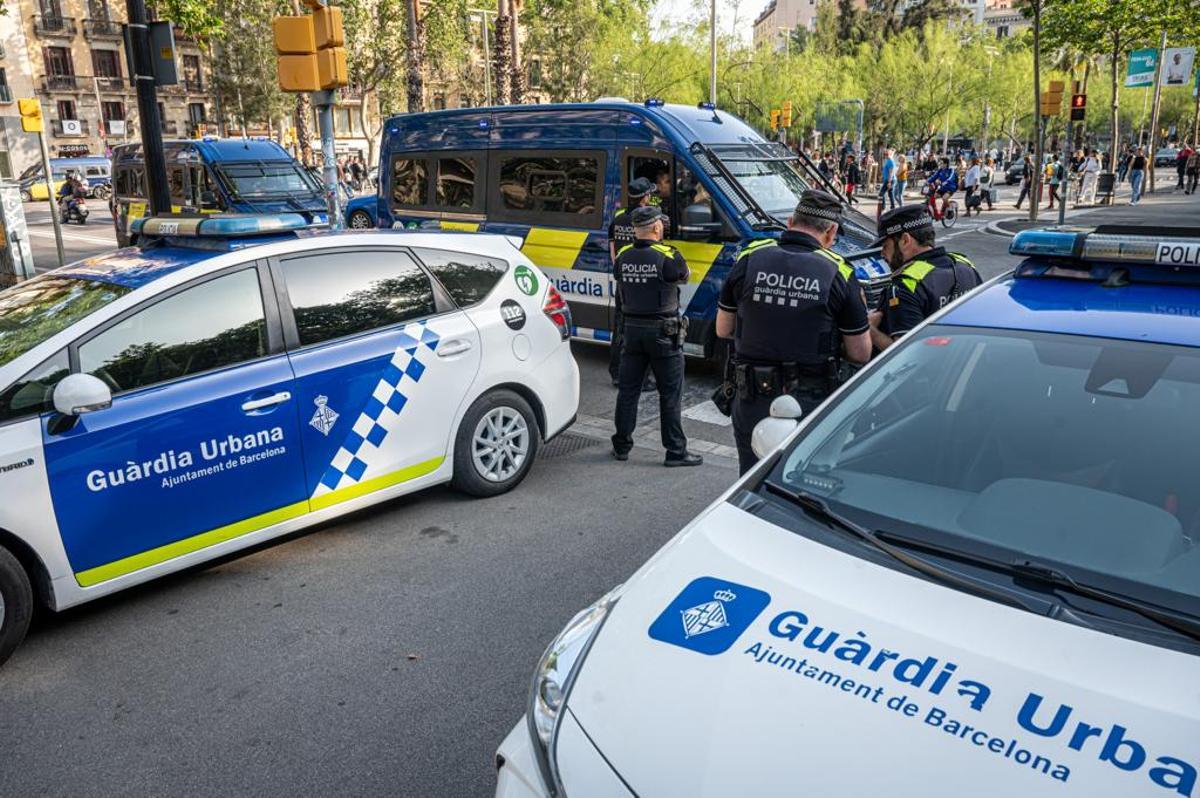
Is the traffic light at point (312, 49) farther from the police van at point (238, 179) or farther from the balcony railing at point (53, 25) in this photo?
the balcony railing at point (53, 25)

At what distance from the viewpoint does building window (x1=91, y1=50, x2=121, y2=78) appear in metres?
59.7

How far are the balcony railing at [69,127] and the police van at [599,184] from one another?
53591mm

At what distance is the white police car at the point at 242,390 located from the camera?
3.80 meters

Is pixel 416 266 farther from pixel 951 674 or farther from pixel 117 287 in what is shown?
pixel 951 674

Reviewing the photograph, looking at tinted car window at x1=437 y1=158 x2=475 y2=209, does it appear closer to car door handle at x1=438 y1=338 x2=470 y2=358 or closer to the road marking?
car door handle at x1=438 y1=338 x2=470 y2=358

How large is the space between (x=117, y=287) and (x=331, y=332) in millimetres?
981

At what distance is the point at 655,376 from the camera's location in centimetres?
626

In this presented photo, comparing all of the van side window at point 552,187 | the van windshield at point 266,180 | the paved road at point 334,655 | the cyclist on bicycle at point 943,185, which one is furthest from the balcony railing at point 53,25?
the paved road at point 334,655

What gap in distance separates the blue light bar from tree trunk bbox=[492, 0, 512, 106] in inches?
919

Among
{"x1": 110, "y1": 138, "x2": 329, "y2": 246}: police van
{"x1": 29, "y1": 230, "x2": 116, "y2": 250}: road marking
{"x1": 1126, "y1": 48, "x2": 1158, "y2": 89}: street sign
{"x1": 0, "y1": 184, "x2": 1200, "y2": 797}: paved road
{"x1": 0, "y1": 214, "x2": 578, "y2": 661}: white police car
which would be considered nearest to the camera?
{"x1": 0, "y1": 184, "x2": 1200, "y2": 797}: paved road

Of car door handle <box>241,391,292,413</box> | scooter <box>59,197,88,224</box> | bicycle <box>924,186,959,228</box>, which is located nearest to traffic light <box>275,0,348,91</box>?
car door handle <box>241,391,292,413</box>

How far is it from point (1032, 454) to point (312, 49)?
26.9 feet

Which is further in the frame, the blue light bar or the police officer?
the police officer

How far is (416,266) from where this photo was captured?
5250mm
